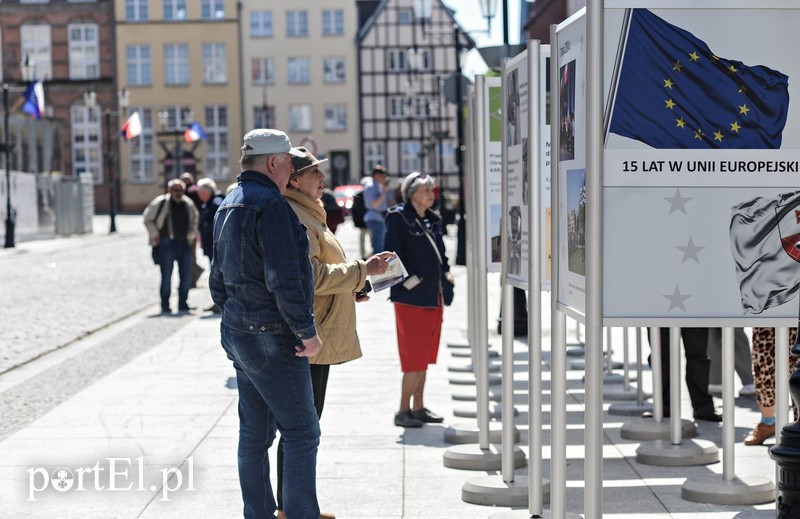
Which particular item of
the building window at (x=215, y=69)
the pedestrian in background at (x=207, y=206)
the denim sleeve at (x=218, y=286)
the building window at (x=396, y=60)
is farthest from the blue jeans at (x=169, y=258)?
the building window at (x=215, y=69)

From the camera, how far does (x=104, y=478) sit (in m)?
7.39

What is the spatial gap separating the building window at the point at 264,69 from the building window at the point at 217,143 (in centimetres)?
262

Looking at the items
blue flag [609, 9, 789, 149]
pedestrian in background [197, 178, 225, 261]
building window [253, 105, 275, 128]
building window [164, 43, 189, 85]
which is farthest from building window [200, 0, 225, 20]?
blue flag [609, 9, 789, 149]

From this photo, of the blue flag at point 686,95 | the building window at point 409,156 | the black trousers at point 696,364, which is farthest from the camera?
the building window at point 409,156

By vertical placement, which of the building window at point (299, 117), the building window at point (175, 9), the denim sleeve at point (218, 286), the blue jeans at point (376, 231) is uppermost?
the building window at point (175, 9)

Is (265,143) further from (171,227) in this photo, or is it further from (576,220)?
(171,227)

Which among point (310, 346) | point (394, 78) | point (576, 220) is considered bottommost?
point (310, 346)

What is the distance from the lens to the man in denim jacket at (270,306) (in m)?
5.46

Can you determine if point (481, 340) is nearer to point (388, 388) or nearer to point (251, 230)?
point (251, 230)

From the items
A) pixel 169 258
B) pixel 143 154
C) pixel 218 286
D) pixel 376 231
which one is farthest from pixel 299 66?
pixel 218 286

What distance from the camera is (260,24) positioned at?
78.8 m

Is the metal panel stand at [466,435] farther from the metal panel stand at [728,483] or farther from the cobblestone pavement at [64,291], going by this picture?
the cobblestone pavement at [64,291]

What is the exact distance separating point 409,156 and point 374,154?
223cm

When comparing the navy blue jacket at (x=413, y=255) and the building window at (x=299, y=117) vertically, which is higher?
the building window at (x=299, y=117)
